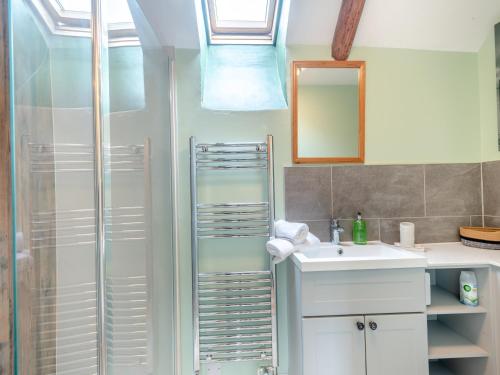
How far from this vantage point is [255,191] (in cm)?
159

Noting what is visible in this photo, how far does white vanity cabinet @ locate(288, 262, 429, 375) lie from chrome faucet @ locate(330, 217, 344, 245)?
36cm

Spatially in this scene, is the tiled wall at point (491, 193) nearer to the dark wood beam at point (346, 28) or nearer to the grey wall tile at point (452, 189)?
the grey wall tile at point (452, 189)

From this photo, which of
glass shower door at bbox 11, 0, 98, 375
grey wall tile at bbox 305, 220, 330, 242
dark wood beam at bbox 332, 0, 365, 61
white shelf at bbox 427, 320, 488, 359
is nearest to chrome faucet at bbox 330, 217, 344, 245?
grey wall tile at bbox 305, 220, 330, 242

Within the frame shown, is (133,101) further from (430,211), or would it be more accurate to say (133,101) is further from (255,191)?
(430,211)

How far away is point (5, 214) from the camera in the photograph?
0.56 metres

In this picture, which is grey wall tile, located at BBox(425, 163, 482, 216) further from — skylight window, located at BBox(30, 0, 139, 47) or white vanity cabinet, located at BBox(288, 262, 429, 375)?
skylight window, located at BBox(30, 0, 139, 47)

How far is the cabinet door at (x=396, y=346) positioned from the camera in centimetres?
117

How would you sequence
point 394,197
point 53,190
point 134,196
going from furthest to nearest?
point 394,197 < point 134,196 < point 53,190

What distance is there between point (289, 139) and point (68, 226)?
4.03 ft

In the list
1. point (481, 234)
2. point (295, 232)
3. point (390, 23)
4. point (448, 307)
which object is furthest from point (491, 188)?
point (295, 232)

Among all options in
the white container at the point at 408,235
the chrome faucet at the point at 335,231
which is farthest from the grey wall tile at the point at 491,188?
the chrome faucet at the point at 335,231

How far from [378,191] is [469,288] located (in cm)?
65

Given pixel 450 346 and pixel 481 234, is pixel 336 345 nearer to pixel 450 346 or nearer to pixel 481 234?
pixel 450 346

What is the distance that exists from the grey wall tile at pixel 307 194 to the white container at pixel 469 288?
2.34 feet
